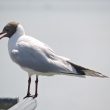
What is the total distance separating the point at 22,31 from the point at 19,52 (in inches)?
6.6

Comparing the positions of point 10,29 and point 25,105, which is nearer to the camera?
point 25,105

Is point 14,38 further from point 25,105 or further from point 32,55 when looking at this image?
point 25,105

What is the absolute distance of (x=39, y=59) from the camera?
168 inches

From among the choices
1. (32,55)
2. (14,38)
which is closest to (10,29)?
(14,38)

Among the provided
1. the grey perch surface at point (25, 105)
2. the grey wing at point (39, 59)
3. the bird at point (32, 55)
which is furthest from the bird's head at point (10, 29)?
the grey perch surface at point (25, 105)

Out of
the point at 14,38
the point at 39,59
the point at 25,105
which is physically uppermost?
the point at 14,38

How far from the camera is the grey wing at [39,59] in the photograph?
4184 millimetres

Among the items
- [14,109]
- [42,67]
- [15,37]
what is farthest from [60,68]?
[14,109]

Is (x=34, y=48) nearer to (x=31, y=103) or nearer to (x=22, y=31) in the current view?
(x=22, y=31)

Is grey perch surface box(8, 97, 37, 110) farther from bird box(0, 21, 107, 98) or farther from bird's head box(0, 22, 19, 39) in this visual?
bird's head box(0, 22, 19, 39)

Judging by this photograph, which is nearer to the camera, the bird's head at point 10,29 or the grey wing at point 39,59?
the grey wing at point 39,59

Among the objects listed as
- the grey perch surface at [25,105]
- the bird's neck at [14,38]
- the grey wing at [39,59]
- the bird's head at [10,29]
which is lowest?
the grey perch surface at [25,105]

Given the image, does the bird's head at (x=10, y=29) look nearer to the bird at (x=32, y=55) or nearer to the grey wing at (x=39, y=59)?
the bird at (x=32, y=55)

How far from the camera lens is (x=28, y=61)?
4293 mm
